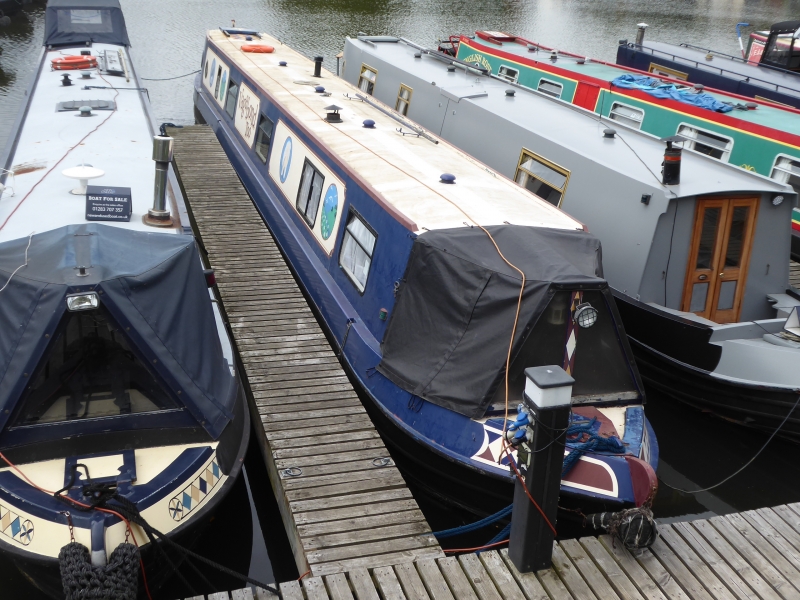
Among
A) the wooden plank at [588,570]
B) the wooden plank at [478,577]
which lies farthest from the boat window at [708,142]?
the wooden plank at [478,577]

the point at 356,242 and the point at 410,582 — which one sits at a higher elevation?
the point at 356,242

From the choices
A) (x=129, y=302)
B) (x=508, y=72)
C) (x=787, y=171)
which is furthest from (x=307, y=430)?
(x=508, y=72)

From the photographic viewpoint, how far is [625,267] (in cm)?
848

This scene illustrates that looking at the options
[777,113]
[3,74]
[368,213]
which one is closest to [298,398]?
[368,213]

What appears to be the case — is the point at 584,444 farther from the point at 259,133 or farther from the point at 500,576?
the point at 259,133

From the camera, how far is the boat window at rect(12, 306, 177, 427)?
18.7 feet

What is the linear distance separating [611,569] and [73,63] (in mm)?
11964

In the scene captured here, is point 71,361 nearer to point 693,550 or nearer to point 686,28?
point 693,550

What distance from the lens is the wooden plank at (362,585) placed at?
4801 millimetres

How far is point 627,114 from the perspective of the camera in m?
12.3

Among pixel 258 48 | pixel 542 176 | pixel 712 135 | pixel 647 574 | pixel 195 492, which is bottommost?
pixel 195 492

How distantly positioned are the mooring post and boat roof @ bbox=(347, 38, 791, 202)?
13.5ft

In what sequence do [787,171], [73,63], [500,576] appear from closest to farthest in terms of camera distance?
[500,576], [787,171], [73,63]

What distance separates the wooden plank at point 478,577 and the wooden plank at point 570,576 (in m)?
0.47
